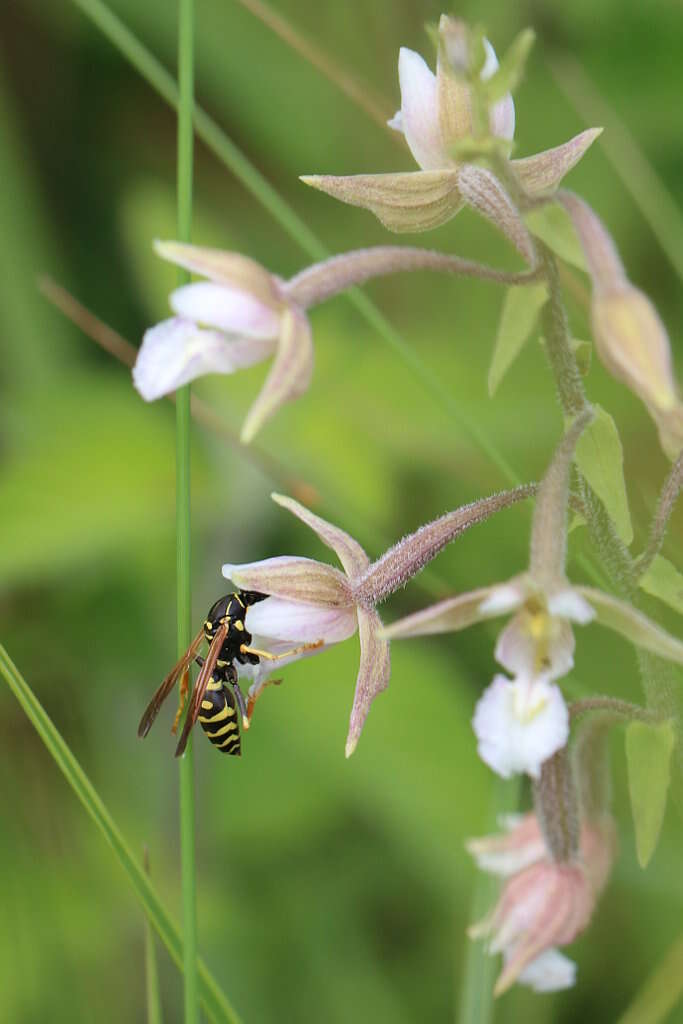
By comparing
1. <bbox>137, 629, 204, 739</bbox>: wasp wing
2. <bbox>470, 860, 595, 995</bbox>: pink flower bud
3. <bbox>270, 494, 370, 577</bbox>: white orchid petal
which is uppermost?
<bbox>270, 494, 370, 577</bbox>: white orchid petal

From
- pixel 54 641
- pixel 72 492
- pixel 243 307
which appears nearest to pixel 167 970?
pixel 54 641

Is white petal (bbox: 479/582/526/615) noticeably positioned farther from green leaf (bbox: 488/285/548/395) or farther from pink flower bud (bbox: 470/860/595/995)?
pink flower bud (bbox: 470/860/595/995)

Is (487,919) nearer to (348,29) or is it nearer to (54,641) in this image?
(54,641)

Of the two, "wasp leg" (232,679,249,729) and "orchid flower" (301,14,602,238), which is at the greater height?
"orchid flower" (301,14,602,238)

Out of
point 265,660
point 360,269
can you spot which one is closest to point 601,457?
point 360,269

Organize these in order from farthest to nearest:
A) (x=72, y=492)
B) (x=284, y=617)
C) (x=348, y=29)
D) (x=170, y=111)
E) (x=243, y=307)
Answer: (x=170, y=111)
(x=348, y=29)
(x=72, y=492)
(x=284, y=617)
(x=243, y=307)

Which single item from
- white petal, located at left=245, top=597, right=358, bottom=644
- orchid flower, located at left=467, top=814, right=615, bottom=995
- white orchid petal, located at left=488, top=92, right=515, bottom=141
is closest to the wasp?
white petal, located at left=245, top=597, right=358, bottom=644

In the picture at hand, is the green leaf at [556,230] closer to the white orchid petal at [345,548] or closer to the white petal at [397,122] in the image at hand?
the white petal at [397,122]
